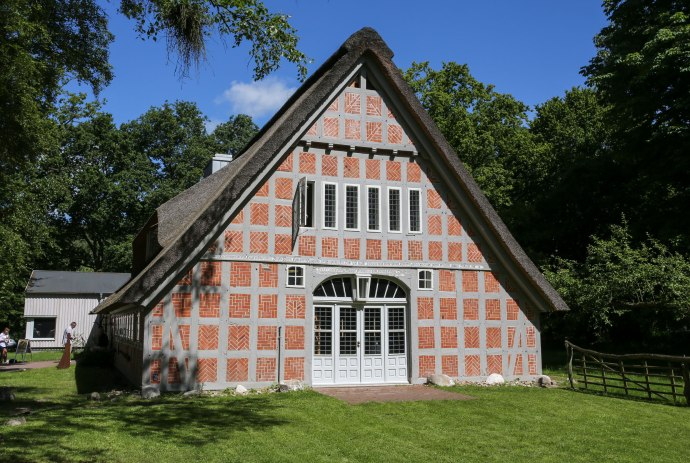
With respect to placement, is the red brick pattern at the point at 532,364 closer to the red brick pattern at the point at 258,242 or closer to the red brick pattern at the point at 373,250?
the red brick pattern at the point at 373,250

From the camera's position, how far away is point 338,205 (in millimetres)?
17172

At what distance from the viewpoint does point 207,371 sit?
1517 centimetres

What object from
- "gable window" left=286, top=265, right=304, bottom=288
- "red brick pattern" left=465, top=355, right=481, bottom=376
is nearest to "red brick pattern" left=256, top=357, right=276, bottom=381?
"gable window" left=286, top=265, right=304, bottom=288

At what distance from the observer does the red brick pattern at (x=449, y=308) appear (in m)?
17.7

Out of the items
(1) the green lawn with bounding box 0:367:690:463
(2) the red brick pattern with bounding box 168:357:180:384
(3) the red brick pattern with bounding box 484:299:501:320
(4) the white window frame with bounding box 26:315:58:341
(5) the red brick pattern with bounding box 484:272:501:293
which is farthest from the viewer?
(4) the white window frame with bounding box 26:315:58:341

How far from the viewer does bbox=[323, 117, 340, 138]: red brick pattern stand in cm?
1722

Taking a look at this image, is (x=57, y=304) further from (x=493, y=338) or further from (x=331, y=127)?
(x=493, y=338)

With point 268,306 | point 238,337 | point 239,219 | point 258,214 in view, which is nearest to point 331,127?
point 258,214

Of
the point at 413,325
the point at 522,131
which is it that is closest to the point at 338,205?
the point at 413,325

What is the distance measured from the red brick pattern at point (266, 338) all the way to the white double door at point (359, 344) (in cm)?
134

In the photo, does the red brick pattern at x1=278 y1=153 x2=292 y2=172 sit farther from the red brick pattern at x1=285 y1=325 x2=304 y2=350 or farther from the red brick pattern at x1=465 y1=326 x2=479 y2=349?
the red brick pattern at x1=465 y1=326 x2=479 y2=349

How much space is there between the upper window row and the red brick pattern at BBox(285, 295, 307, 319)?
2106 millimetres

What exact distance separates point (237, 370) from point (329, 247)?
4.19 m

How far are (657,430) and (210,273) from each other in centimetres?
1068
